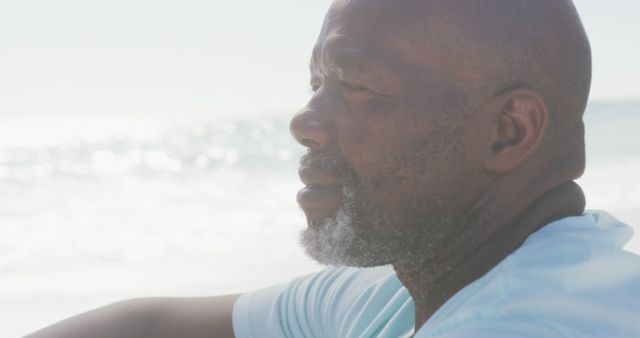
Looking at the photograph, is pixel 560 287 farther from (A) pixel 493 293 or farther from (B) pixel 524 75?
(B) pixel 524 75

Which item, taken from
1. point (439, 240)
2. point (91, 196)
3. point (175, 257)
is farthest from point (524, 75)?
point (91, 196)

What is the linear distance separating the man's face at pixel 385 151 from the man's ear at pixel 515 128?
0.04 meters

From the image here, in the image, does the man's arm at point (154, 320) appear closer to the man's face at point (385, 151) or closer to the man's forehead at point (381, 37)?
the man's face at point (385, 151)

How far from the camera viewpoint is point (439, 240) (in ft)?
4.89

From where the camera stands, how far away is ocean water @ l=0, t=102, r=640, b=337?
18.0 feet

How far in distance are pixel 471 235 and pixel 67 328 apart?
0.96 metres

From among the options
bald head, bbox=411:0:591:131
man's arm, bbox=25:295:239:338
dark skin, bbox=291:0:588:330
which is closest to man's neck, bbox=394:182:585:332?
dark skin, bbox=291:0:588:330

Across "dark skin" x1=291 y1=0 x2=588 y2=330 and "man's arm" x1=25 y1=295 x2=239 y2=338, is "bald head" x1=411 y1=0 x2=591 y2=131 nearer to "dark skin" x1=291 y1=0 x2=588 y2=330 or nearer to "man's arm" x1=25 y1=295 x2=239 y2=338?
"dark skin" x1=291 y1=0 x2=588 y2=330

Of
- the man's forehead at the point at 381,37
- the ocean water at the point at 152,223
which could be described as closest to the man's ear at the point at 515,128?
the man's forehead at the point at 381,37

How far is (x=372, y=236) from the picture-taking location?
151 cm

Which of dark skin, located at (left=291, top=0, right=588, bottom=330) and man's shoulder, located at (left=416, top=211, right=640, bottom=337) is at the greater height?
dark skin, located at (left=291, top=0, right=588, bottom=330)

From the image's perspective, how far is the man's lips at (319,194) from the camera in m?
1.52

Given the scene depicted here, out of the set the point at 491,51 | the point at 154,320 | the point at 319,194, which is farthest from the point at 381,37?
the point at 154,320

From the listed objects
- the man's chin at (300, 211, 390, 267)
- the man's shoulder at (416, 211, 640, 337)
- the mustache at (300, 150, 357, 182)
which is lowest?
the man's shoulder at (416, 211, 640, 337)
